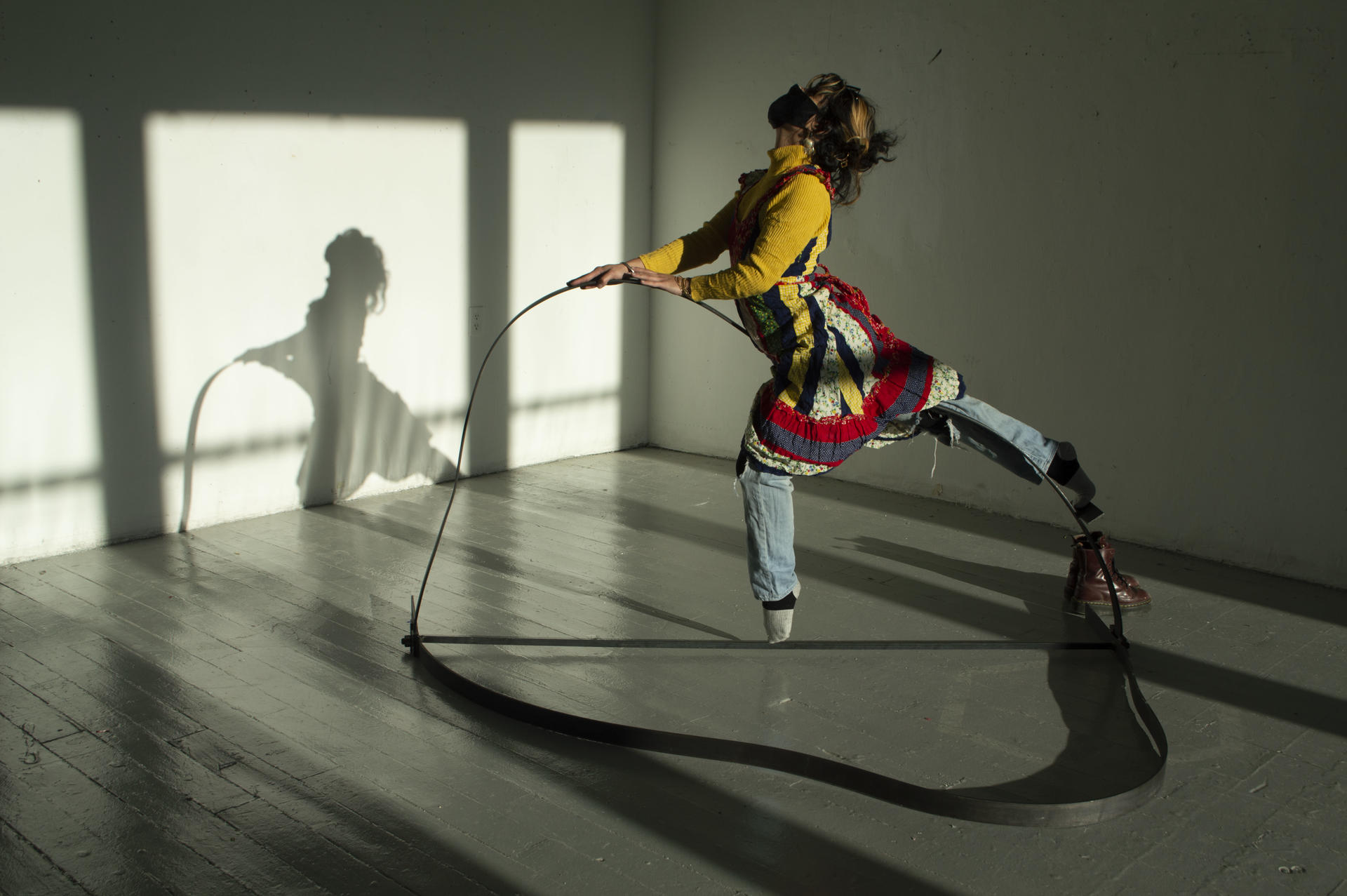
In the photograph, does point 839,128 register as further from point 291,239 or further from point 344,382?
point 344,382

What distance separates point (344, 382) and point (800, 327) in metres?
2.49

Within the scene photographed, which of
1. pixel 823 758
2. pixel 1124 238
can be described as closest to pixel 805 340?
pixel 823 758

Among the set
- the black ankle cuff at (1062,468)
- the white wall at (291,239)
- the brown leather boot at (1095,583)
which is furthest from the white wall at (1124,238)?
the black ankle cuff at (1062,468)

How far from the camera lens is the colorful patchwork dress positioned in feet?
8.77

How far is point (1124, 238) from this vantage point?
4.16m

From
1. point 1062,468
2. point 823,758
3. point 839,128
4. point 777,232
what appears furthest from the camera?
point 1062,468

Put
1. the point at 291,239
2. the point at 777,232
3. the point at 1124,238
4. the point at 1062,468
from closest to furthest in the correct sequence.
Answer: the point at 777,232 → the point at 1062,468 → the point at 1124,238 → the point at 291,239

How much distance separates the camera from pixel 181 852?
2.12m

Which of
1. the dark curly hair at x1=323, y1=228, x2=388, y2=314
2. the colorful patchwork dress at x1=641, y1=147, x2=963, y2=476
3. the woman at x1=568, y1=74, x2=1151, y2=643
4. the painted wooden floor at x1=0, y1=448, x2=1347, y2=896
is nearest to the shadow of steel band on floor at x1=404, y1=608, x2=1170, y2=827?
the painted wooden floor at x1=0, y1=448, x2=1347, y2=896

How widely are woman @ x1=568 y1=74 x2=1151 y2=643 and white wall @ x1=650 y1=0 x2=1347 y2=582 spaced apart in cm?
137

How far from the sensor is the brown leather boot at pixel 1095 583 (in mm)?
3412

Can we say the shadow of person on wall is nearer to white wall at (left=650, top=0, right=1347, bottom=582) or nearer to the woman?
white wall at (left=650, top=0, right=1347, bottom=582)

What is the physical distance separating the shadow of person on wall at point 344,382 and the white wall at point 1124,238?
193 centimetres

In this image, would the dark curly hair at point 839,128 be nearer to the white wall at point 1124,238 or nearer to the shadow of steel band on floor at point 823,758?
the shadow of steel band on floor at point 823,758
